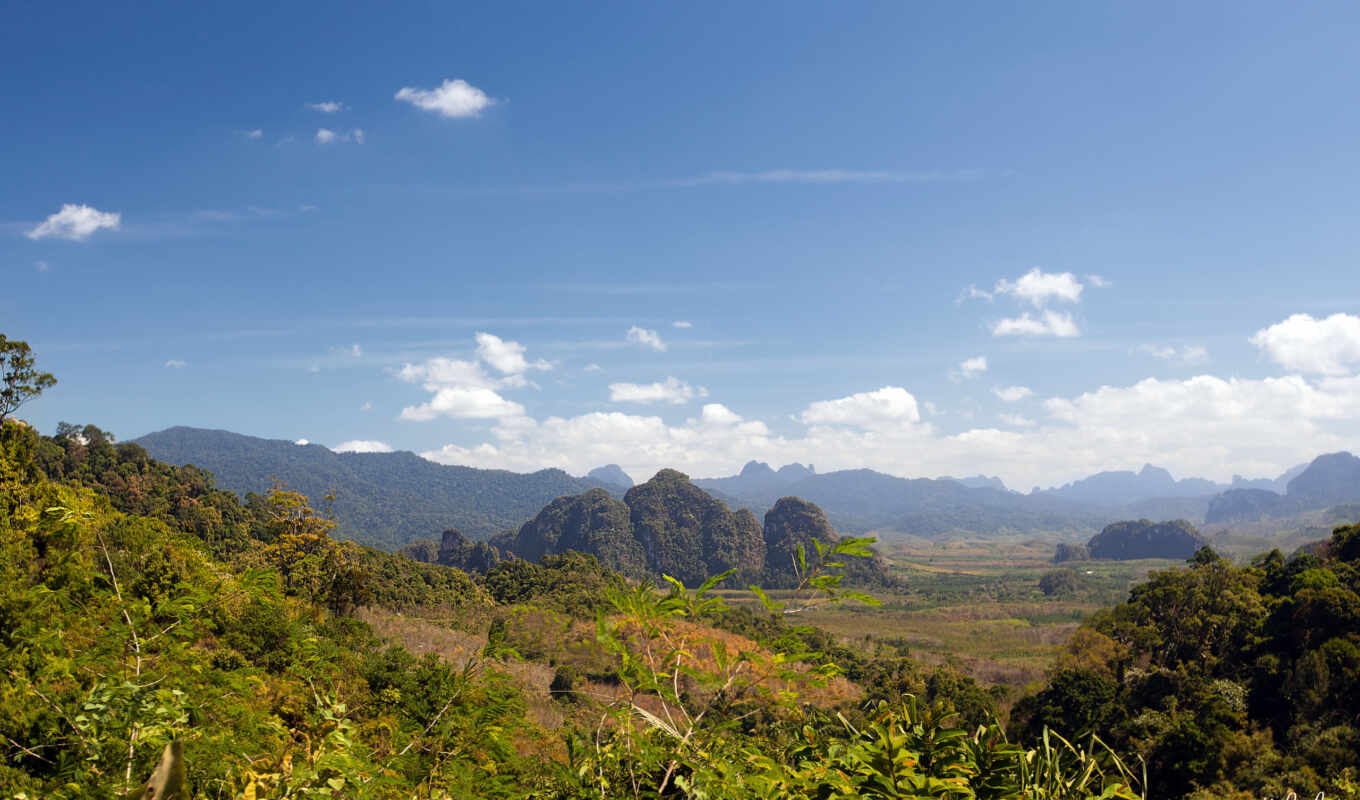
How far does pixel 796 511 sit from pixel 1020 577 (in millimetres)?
42779

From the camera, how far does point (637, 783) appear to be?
1695 millimetres

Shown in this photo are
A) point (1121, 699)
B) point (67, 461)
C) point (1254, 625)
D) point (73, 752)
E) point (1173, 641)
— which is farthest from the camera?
point (67, 461)

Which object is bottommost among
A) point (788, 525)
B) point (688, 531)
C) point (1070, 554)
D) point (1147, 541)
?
point (1070, 554)

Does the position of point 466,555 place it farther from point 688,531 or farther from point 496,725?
point 496,725

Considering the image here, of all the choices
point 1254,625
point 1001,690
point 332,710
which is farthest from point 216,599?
point 1001,690

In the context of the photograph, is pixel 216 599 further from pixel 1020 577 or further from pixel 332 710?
pixel 1020 577

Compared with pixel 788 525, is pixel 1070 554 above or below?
below

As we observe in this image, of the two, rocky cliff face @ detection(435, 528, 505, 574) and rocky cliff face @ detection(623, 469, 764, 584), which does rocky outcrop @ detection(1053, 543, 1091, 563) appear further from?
rocky cliff face @ detection(435, 528, 505, 574)

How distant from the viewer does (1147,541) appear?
157m

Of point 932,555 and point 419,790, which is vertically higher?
point 419,790

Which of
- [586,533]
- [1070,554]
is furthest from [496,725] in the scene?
[1070,554]

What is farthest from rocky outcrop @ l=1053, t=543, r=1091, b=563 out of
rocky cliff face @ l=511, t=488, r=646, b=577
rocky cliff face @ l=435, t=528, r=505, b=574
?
rocky cliff face @ l=435, t=528, r=505, b=574

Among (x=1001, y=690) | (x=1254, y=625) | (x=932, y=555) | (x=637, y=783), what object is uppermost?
(x=637, y=783)

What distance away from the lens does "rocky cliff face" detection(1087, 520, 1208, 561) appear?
500ft
